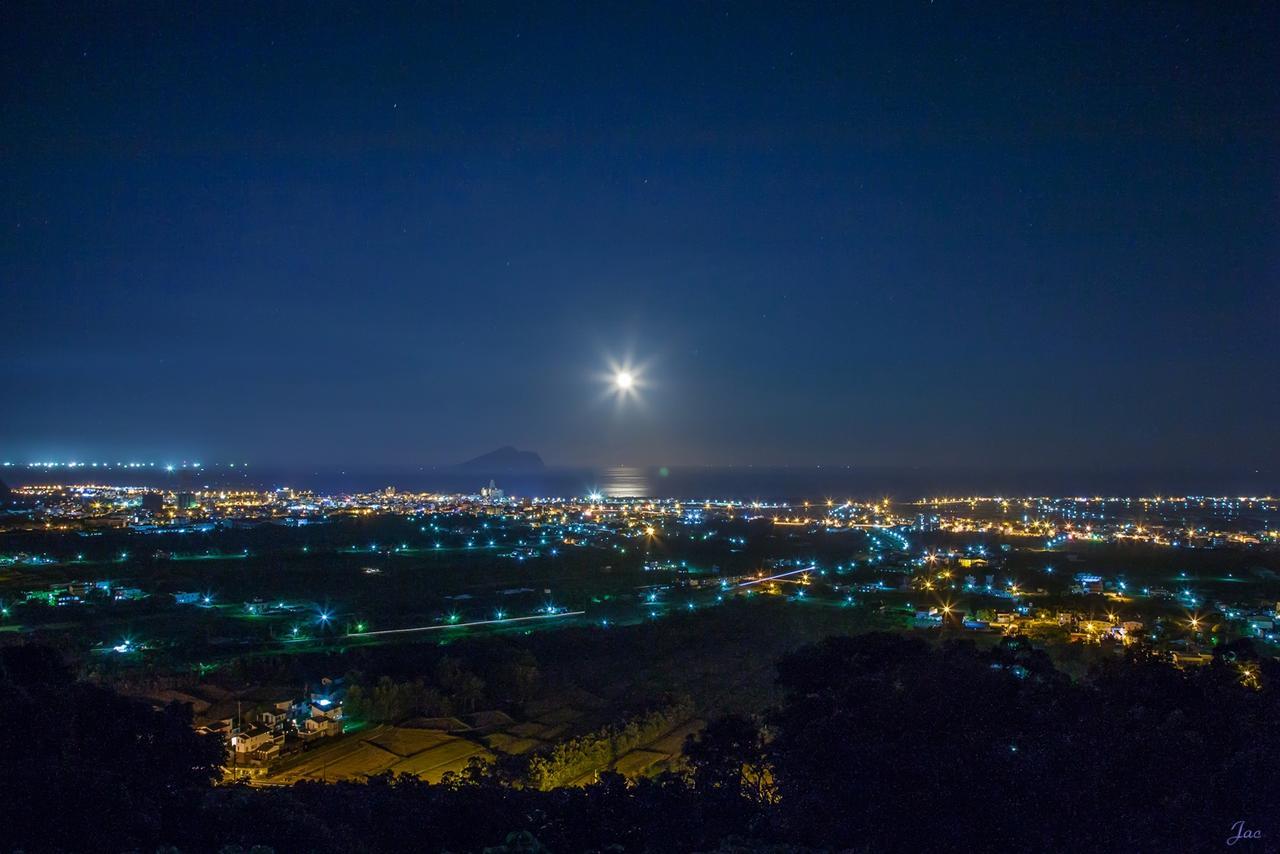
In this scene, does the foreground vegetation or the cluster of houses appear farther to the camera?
the cluster of houses

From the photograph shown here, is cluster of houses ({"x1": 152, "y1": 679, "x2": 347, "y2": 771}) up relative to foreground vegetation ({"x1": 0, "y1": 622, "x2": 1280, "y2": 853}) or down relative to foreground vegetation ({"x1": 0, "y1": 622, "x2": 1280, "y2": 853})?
down

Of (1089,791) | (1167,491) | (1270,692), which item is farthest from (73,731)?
(1167,491)

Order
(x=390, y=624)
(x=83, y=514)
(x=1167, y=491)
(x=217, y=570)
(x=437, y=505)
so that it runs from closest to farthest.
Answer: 1. (x=390, y=624)
2. (x=217, y=570)
3. (x=83, y=514)
4. (x=437, y=505)
5. (x=1167, y=491)

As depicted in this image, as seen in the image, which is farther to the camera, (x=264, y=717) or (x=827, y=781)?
(x=264, y=717)

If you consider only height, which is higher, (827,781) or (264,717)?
(827,781)

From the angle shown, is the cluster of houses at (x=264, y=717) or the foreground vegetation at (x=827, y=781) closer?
the foreground vegetation at (x=827, y=781)

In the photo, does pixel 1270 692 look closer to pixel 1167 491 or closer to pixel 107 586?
pixel 107 586

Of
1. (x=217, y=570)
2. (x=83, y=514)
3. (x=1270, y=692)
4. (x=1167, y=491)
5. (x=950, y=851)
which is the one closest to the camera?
(x=950, y=851)

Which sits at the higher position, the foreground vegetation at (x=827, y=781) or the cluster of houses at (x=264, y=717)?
the foreground vegetation at (x=827, y=781)
